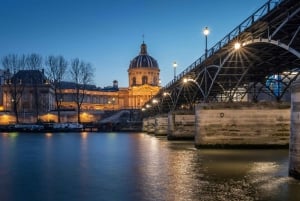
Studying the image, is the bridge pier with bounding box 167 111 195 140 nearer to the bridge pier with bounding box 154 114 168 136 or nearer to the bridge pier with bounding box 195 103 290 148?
A: the bridge pier with bounding box 154 114 168 136

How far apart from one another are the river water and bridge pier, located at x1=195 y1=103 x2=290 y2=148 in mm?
3457

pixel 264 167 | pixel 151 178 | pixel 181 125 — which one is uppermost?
pixel 181 125

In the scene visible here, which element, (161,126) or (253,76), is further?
(161,126)

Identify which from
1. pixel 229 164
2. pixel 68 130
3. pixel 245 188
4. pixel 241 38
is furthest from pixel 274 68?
pixel 68 130

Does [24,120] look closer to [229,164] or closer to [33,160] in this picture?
[33,160]

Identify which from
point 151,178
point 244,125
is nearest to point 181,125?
point 244,125

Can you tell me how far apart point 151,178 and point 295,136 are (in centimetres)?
817

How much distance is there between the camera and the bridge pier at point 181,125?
70.2m

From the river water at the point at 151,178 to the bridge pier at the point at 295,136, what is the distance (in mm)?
622

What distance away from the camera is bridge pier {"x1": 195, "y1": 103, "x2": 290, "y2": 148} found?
4512cm

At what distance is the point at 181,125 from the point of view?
71312mm

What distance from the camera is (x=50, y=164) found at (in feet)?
124

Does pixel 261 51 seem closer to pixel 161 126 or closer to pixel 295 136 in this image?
pixel 295 136

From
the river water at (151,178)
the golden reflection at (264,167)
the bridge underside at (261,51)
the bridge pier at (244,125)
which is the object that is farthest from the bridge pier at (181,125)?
the golden reflection at (264,167)
